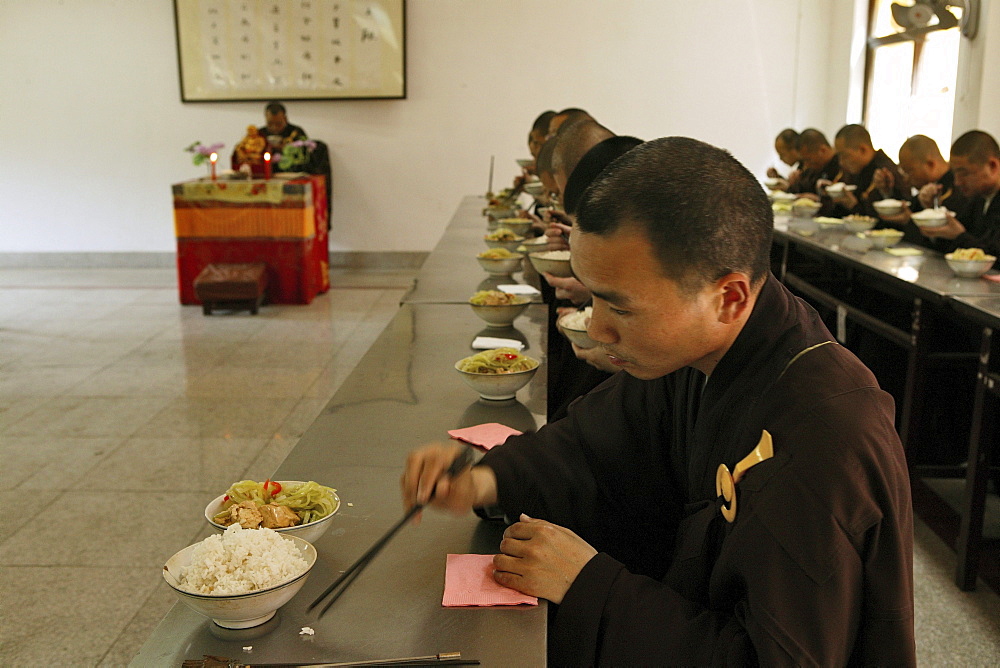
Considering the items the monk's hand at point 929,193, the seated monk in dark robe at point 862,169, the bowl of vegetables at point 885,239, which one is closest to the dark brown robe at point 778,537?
the bowl of vegetables at point 885,239

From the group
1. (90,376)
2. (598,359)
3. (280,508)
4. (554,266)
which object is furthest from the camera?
(90,376)

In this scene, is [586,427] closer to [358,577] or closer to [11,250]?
[358,577]

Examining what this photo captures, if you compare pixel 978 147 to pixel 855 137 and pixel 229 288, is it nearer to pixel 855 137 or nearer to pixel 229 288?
Answer: pixel 855 137

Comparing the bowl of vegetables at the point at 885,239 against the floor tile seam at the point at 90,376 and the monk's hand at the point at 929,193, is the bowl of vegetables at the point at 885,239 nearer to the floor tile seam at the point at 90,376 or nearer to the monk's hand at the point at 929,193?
the monk's hand at the point at 929,193

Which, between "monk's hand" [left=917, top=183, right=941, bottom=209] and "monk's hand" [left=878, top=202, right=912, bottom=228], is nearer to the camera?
"monk's hand" [left=917, top=183, right=941, bottom=209]

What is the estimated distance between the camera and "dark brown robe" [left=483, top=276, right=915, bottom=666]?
3.44ft

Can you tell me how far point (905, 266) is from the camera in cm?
383

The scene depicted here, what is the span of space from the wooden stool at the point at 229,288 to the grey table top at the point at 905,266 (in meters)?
3.67

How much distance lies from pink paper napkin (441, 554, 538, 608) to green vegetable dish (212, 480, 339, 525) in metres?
0.23

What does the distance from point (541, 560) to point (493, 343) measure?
1.43 metres

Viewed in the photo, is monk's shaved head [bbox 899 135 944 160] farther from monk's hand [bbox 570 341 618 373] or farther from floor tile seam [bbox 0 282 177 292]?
floor tile seam [bbox 0 282 177 292]

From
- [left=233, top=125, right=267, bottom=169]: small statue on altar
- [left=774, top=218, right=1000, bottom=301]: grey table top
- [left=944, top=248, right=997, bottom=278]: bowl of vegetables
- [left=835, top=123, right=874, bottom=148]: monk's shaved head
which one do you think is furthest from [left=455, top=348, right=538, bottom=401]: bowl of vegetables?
[left=233, top=125, right=267, bottom=169]: small statue on altar

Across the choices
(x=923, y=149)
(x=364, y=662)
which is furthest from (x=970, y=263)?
(x=364, y=662)

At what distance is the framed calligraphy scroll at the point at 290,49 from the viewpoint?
26.3ft
